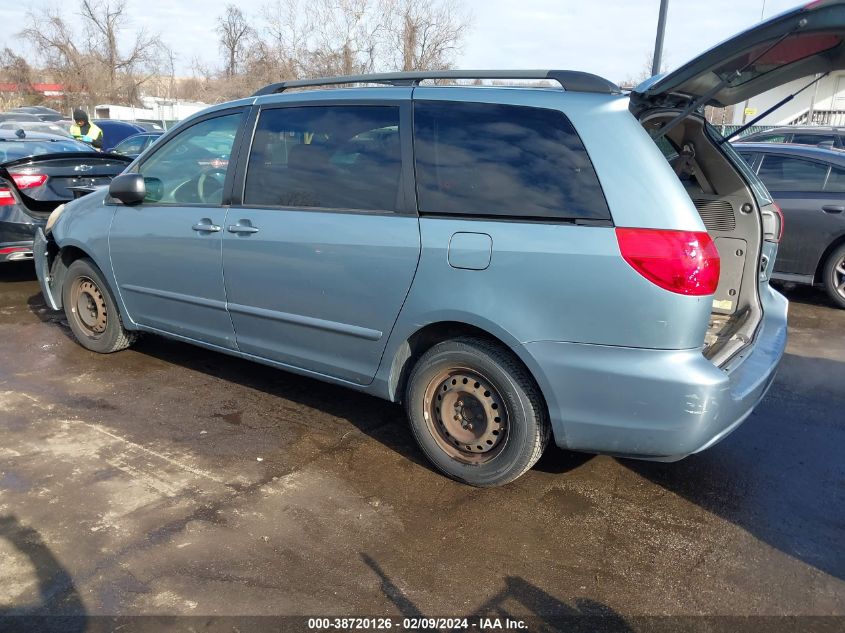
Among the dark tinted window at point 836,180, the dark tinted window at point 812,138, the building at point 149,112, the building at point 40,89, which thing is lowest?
the dark tinted window at point 836,180

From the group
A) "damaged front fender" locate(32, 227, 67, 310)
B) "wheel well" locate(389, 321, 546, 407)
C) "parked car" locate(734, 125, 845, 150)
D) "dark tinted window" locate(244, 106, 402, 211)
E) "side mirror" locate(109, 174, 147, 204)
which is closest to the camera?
"wheel well" locate(389, 321, 546, 407)

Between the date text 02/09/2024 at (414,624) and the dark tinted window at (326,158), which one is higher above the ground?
the dark tinted window at (326,158)

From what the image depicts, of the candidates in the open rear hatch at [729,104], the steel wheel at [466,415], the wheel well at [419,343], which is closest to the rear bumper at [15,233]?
the wheel well at [419,343]

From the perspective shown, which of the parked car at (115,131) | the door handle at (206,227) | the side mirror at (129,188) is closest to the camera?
the door handle at (206,227)

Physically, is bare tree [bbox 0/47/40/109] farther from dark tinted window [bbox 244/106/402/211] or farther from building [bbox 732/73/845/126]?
dark tinted window [bbox 244/106/402/211]

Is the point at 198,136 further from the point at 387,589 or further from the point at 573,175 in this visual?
the point at 387,589

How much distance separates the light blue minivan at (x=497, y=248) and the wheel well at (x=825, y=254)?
3.33m

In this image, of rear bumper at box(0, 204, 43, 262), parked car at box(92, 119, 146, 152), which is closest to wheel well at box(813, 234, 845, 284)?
rear bumper at box(0, 204, 43, 262)

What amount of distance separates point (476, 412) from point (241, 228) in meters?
1.73

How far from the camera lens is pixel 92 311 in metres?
5.29

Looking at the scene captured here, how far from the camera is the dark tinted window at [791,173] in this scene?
7008 millimetres

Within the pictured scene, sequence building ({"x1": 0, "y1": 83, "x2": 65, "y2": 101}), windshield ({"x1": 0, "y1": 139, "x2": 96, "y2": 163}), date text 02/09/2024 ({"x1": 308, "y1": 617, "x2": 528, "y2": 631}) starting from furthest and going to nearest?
building ({"x1": 0, "y1": 83, "x2": 65, "y2": 101})
windshield ({"x1": 0, "y1": 139, "x2": 96, "y2": 163})
date text 02/09/2024 ({"x1": 308, "y1": 617, "x2": 528, "y2": 631})

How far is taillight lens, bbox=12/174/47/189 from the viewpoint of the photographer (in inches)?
274

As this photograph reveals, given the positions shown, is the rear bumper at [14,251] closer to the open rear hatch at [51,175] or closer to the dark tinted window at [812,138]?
the open rear hatch at [51,175]
